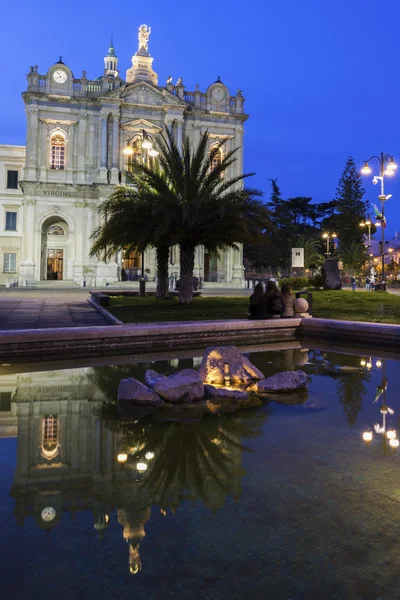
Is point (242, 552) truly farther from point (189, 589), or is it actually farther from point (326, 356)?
point (326, 356)

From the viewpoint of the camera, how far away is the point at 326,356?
31.2 ft

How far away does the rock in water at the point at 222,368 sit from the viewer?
6.61m

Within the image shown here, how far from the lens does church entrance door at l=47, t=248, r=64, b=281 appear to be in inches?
1684

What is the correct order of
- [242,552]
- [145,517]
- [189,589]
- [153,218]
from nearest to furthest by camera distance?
[189,589], [242,552], [145,517], [153,218]

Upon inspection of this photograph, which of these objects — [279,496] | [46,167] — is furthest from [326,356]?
[46,167]

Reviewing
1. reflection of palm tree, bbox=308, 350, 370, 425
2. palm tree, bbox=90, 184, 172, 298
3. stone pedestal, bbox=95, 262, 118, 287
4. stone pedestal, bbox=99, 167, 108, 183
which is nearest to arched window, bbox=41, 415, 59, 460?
reflection of palm tree, bbox=308, 350, 370, 425

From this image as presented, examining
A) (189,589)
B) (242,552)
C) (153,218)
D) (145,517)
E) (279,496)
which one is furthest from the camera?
(153,218)

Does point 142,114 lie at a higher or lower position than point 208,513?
higher

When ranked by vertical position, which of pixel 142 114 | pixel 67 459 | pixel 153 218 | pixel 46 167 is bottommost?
pixel 67 459

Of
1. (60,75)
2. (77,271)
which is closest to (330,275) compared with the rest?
(77,271)

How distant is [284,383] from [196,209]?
11.4m

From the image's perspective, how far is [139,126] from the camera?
141 ft

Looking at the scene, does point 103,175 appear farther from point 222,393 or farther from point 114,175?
point 222,393

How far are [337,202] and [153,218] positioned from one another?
5249 cm
